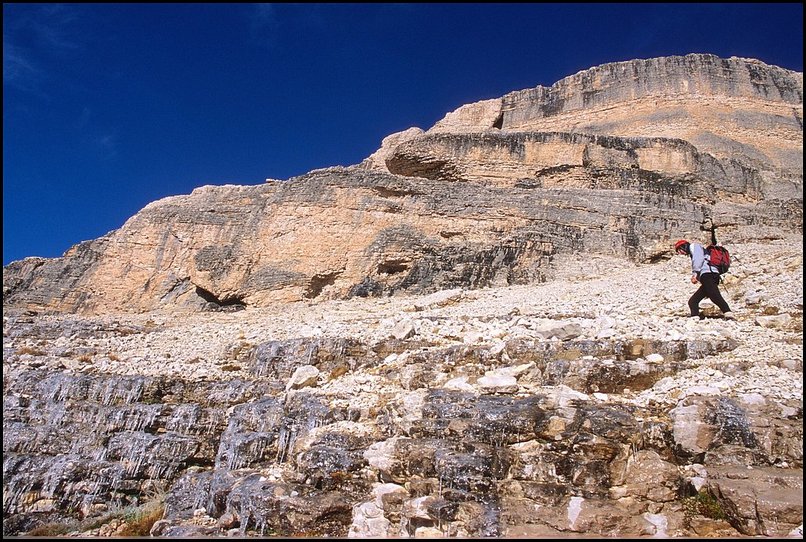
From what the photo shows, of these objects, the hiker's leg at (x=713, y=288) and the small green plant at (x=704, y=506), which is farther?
the hiker's leg at (x=713, y=288)

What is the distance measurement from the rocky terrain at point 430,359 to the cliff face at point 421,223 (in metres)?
0.09

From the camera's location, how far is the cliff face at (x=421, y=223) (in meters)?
18.2

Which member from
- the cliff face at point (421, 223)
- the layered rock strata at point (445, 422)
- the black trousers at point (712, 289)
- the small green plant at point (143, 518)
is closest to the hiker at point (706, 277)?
the black trousers at point (712, 289)

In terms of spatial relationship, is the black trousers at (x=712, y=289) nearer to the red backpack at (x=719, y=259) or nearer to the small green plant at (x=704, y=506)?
the red backpack at (x=719, y=259)

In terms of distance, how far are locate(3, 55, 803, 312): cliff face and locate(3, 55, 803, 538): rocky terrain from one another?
0.31ft

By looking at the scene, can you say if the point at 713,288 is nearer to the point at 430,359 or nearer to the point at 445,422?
the point at 430,359

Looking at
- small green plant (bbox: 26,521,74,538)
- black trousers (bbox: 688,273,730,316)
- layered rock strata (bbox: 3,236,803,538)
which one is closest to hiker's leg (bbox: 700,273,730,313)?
black trousers (bbox: 688,273,730,316)

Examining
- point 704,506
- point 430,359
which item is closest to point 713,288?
point 704,506

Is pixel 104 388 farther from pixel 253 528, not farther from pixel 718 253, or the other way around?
pixel 718 253

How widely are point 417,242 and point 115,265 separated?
12.9m

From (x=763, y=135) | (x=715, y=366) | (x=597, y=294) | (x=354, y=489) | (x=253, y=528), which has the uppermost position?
(x=763, y=135)

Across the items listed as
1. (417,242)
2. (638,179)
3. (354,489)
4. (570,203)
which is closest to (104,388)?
(354,489)

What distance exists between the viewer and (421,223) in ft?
62.8

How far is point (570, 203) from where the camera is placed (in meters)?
19.6
